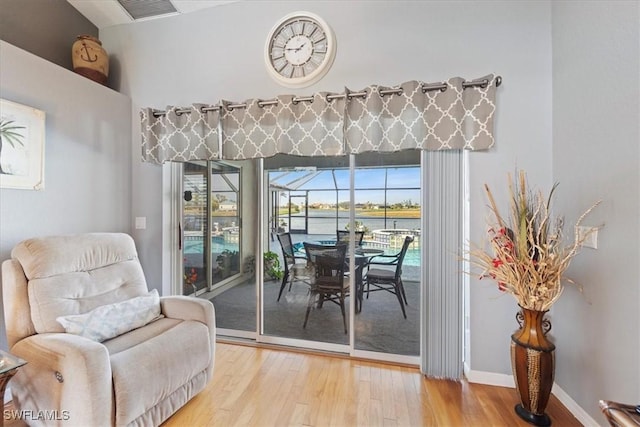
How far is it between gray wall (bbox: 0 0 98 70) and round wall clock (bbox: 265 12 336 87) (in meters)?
1.90

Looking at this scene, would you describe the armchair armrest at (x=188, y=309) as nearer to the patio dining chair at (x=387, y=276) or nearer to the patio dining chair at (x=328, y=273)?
the patio dining chair at (x=328, y=273)

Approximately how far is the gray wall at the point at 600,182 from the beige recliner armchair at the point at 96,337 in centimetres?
236

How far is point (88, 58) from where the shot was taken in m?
2.60

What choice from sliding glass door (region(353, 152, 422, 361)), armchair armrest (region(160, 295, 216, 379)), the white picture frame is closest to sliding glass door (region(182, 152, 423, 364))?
sliding glass door (region(353, 152, 422, 361))

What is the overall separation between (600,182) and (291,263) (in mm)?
2394

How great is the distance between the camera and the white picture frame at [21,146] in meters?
1.96

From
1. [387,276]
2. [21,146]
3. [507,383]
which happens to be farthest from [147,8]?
[507,383]

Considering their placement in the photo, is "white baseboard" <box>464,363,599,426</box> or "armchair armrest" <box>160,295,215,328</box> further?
"armchair armrest" <box>160,295,215,328</box>

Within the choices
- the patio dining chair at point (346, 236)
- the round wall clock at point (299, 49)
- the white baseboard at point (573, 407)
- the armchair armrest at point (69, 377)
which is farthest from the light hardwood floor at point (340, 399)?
the round wall clock at point (299, 49)

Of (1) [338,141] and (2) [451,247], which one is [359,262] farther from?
(1) [338,141]

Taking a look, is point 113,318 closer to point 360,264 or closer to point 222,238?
point 222,238

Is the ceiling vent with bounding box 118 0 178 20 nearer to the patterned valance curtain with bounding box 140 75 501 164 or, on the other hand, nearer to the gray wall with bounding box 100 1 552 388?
the gray wall with bounding box 100 1 552 388

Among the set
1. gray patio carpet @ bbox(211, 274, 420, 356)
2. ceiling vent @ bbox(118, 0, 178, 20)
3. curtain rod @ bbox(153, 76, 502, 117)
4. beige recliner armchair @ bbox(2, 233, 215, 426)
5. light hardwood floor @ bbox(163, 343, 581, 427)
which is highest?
ceiling vent @ bbox(118, 0, 178, 20)

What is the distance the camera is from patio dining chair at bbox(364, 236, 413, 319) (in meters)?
2.62
